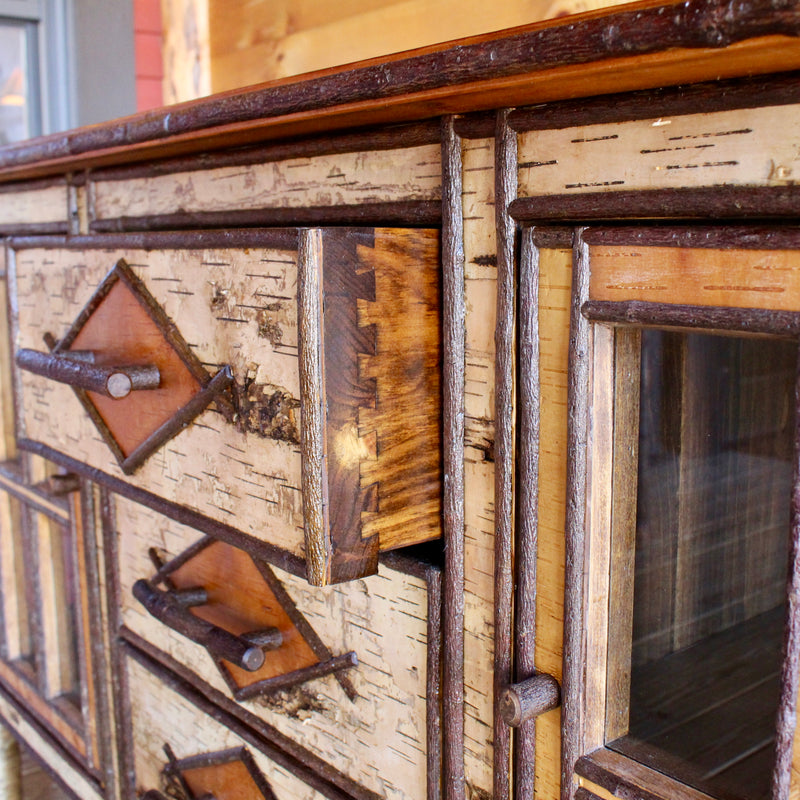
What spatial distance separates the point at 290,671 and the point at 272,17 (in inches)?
34.5

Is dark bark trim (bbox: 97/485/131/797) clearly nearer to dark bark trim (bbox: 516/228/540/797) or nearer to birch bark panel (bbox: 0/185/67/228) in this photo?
birch bark panel (bbox: 0/185/67/228)

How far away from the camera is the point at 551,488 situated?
0.65m

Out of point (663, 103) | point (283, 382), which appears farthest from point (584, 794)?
point (663, 103)

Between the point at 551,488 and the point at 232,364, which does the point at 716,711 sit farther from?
the point at 232,364

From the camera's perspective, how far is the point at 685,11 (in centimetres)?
44

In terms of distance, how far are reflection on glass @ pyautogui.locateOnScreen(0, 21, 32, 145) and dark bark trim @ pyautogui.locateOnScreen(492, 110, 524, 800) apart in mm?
2034

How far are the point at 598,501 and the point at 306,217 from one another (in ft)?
1.25

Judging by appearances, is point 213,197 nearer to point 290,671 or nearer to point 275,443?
point 275,443

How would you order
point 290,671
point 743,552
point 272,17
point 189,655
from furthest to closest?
point 272,17 → point 189,655 → point 290,671 → point 743,552

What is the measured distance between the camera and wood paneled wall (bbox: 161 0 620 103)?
37.7 inches

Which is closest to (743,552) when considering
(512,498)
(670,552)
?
(670,552)

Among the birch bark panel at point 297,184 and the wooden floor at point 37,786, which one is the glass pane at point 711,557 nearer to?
the birch bark panel at point 297,184

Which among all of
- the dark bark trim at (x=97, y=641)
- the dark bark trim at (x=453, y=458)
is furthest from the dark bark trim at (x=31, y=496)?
the dark bark trim at (x=453, y=458)

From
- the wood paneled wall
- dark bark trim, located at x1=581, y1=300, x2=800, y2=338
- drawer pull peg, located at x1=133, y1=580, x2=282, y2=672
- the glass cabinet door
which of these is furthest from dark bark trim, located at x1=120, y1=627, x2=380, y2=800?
the glass cabinet door
